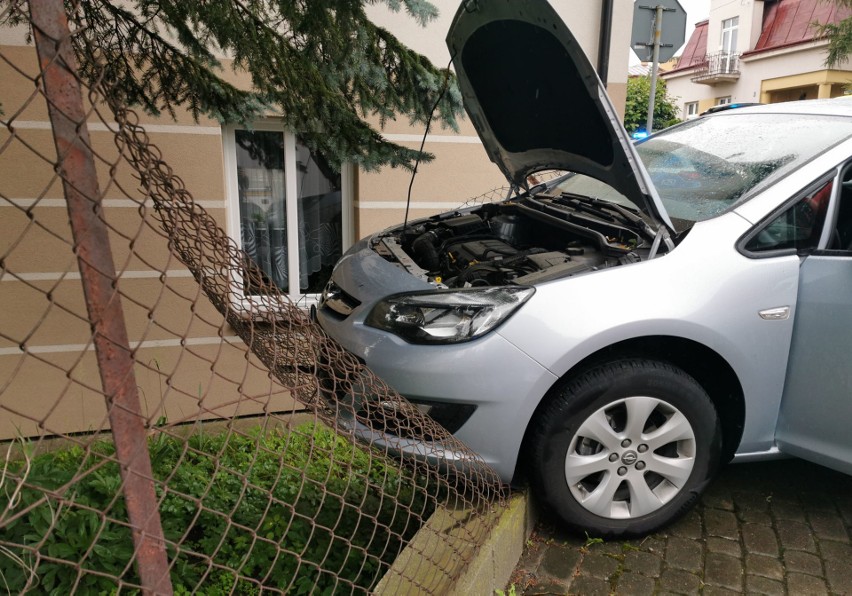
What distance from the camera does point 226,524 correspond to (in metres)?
2.71

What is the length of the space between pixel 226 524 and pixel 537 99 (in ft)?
8.04

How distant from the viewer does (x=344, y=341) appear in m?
2.74

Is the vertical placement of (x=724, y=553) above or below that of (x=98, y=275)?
below

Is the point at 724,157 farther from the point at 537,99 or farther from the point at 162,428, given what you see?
the point at 162,428

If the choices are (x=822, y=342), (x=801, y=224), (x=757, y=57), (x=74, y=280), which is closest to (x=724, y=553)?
(x=822, y=342)

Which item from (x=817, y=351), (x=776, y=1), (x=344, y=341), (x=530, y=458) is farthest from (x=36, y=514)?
(x=776, y=1)

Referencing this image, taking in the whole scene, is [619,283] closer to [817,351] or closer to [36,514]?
[817,351]

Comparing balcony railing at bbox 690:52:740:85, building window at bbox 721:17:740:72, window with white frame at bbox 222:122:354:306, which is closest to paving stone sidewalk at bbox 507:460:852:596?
window with white frame at bbox 222:122:354:306

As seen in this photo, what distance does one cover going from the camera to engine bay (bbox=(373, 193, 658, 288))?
2.79 metres

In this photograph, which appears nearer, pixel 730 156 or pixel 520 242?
pixel 730 156

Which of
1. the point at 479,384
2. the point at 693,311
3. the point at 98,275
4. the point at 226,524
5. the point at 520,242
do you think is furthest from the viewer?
the point at 520,242

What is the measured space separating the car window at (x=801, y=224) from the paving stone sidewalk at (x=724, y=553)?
3.99ft

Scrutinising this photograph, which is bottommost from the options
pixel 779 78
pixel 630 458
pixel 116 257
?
pixel 630 458

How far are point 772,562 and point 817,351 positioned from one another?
2.86ft
